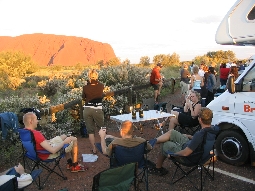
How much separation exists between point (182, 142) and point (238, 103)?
4.48 feet

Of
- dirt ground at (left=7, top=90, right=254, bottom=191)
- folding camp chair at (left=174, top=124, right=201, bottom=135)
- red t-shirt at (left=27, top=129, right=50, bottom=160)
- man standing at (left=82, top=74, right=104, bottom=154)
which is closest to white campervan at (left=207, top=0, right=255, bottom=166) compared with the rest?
dirt ground at (left=7, top=90, right=254, bottom=191)

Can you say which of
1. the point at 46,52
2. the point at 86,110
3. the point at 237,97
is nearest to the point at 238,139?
the point at 237,97

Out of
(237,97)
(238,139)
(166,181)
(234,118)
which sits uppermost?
(237,97)

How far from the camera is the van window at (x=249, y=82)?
17.6 feet

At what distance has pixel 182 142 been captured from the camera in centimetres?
521

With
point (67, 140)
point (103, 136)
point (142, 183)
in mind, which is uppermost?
point (103, 136)

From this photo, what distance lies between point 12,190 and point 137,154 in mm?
1782

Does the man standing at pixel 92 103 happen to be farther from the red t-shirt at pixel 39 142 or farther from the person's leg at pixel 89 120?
the red t-shirt at pixel 39 142

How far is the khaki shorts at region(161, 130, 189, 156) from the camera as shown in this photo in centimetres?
505

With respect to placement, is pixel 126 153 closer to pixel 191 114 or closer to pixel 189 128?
pixel 191 114

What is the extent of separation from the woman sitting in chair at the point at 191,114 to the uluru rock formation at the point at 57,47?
110873 mm

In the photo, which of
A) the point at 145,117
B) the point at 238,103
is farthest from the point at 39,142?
the point at 238,103

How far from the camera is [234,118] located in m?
5.66

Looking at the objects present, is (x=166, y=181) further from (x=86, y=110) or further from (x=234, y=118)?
(x=86, y=110)
